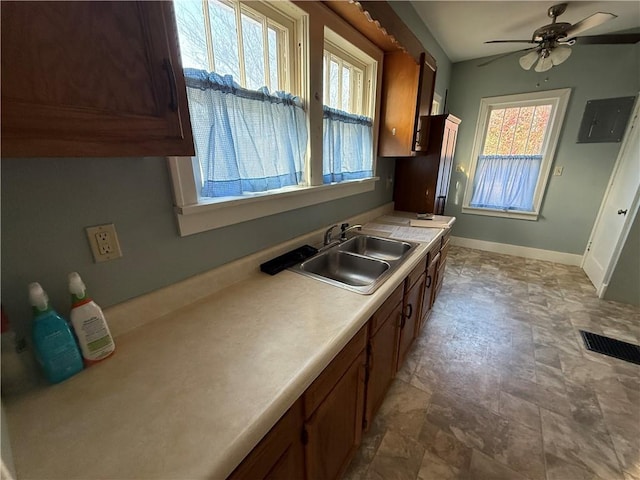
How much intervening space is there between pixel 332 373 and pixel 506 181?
4081 millimetres

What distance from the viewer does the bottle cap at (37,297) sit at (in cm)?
60

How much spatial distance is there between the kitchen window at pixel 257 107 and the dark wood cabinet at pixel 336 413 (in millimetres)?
725

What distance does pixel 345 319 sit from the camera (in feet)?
2.96

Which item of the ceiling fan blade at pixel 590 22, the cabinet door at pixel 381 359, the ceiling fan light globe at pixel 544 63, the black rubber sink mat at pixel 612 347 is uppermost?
the ceiling fan blade at pixel 590 22

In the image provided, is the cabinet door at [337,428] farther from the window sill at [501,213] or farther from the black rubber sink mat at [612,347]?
the window sill at [501,213]

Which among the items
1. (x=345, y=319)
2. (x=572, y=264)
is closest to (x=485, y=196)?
(x=572, y=264)

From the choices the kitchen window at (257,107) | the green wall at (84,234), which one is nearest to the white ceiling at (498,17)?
the kitchen window at (257,107)

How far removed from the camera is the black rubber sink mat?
188 cm

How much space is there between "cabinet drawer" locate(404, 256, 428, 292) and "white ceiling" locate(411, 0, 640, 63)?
7.44 feet

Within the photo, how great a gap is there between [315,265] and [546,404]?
164cm

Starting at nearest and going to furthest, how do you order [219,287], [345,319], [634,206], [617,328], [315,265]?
[345,319]
[219,287]
[315,265]
[617,328]
[634,206]

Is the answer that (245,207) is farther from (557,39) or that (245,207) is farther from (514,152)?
(514,152)

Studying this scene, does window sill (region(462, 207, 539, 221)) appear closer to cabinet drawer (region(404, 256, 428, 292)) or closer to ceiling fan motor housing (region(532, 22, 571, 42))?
ceiling fan motor housing (region(532, 22, 571, 42))

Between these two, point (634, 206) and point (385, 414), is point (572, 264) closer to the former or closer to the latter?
point (634, 206)
